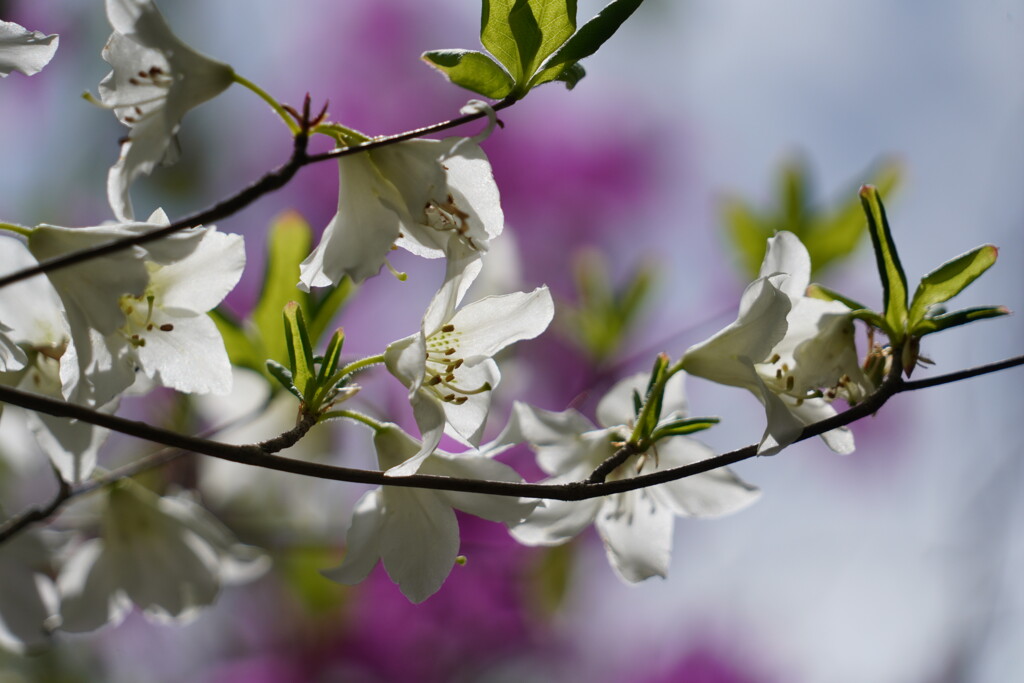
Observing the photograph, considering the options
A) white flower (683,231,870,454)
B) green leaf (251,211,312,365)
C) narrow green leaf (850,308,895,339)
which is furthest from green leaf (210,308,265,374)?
narrow green leaf (850,308,895,339)

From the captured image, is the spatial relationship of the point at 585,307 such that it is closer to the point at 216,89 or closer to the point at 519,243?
the point at 519,243

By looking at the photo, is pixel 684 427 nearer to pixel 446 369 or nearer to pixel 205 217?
pixel 446 369

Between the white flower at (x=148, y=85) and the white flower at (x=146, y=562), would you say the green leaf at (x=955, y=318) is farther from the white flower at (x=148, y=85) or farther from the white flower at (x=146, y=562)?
the white flower at (x=146, y=562)

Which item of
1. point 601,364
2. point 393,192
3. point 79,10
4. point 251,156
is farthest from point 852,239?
point 79,10

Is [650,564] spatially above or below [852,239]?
below

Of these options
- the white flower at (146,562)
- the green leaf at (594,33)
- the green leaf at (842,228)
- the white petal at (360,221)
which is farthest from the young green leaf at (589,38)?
the green leaf at (842,228)

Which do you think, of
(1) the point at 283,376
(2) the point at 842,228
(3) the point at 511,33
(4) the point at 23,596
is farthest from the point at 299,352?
(2) the point at 842,228
